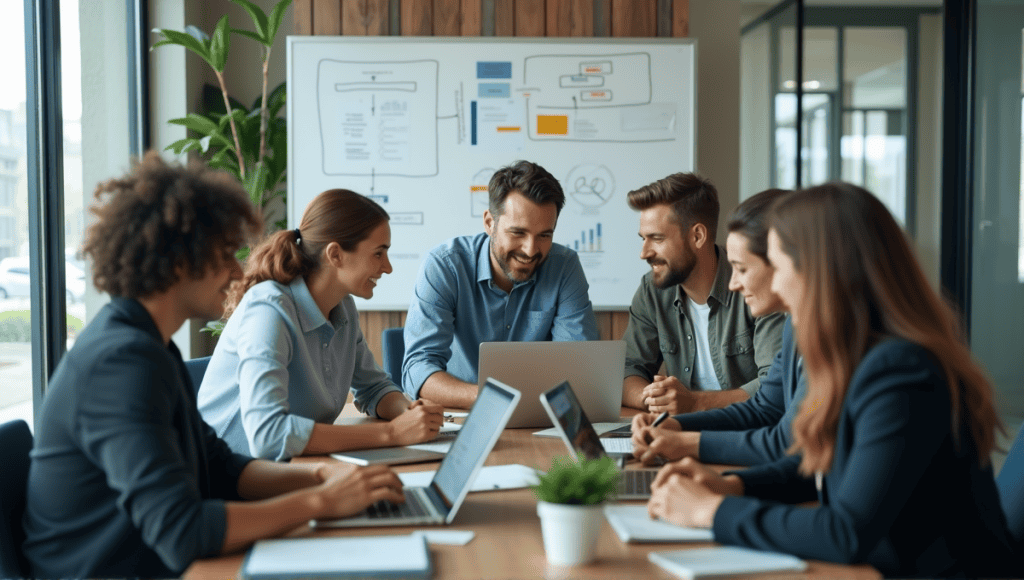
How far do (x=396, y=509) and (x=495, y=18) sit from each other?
2.96 meters

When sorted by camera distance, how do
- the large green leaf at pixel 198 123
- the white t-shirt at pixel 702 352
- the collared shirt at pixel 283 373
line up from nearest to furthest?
the collared shirt at pixel 283 373 → the white t-shirt at pixel 702 352 → the large green leaf at pixel 198 123

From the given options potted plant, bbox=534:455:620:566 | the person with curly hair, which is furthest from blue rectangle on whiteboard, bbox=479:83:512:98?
potted plant, bbox=534:455:620:566

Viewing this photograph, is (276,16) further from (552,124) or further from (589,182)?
(589,182)

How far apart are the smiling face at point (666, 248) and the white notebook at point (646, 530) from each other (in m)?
1.44

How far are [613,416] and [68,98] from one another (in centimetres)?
243

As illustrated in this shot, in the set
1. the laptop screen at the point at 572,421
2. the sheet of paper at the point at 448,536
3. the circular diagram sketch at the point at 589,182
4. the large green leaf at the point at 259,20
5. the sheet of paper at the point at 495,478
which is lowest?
the sheet of paper at the point at 495,478

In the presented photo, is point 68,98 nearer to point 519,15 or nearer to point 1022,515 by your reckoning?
point 519,15

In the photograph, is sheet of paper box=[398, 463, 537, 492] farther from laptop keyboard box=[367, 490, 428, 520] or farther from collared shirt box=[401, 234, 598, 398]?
collared shirt box=[401, 234, 598, 398]

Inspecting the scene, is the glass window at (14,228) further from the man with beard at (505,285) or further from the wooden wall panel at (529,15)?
the wooden wall panel at (529,15)

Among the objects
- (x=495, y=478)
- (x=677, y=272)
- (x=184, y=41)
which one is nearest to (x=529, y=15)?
(x=184, y=41)

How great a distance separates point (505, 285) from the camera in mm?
2865

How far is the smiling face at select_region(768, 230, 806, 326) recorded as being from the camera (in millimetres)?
1205

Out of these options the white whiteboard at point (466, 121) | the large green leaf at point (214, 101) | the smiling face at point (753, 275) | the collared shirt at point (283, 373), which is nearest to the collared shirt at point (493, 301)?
the collared shirt at point (283, 373)

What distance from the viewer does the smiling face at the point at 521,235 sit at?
2.70m
